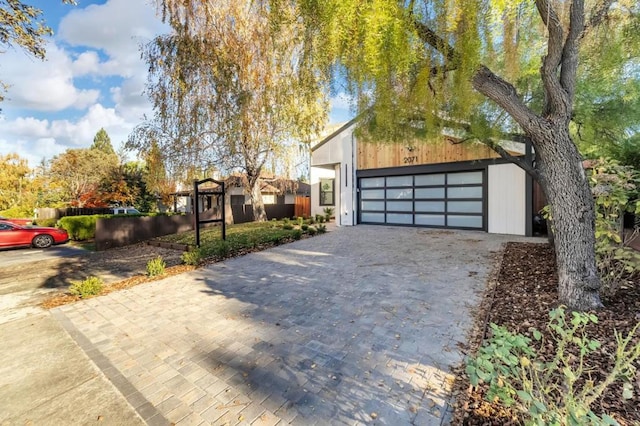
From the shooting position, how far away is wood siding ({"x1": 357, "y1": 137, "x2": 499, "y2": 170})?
10.2 m

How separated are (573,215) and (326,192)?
13.2 meters

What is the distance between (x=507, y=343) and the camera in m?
1.56

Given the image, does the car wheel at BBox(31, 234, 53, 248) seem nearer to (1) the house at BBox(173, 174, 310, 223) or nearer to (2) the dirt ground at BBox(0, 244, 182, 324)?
(2) the dirt ground at BBox(0, 244, 182, 324)

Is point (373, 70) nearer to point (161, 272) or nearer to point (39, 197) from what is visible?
point (161, 272)

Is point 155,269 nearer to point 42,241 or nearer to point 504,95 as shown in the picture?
point 504,95

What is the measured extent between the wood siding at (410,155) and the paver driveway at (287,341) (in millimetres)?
5832

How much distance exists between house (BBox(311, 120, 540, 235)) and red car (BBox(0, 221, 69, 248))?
1059 centimetres

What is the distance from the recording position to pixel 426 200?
11.4 metres

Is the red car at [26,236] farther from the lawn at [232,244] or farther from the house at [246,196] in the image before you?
the house at [246,196]

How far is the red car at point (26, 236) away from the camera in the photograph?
31.3 ft

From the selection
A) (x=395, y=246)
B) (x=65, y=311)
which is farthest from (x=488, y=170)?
(x=65, y=311)

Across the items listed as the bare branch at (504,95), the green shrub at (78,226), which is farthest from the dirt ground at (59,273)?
the bare branch at (504,95)

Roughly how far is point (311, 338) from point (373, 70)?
8.85 feet

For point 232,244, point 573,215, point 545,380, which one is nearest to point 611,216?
point 573,215
